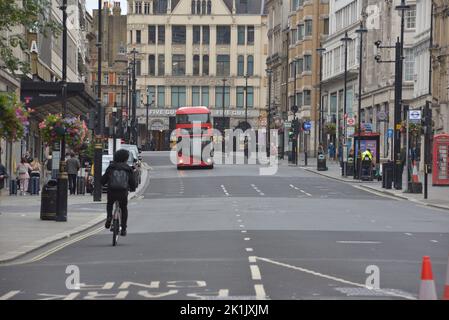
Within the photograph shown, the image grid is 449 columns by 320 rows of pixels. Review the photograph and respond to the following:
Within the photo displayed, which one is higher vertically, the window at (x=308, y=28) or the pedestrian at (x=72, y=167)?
the window at (x=308, y=28)

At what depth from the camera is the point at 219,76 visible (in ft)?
523

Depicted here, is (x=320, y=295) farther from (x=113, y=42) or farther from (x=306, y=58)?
(x=113, y=42)

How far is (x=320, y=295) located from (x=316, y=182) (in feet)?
154

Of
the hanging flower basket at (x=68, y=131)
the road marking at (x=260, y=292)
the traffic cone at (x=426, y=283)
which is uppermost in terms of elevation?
the hanging flower basket at (x=68, y=131)

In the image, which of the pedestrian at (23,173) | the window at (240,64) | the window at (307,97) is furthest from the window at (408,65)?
the window at (240,64)

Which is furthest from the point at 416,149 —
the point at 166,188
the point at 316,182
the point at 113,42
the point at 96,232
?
the point at 113,42

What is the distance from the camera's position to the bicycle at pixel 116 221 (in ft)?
75.3

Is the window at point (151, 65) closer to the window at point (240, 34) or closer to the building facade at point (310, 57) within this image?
the window at point (240, 34)

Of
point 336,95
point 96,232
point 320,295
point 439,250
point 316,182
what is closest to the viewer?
point 320,295

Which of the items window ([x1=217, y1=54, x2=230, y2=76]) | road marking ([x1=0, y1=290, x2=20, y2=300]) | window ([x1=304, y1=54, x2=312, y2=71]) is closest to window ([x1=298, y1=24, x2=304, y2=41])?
window ([x1=304, y1=54, x2=312, y2=71])

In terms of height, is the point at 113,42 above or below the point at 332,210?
above

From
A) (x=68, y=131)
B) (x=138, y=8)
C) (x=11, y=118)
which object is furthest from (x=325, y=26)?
(x=11, y=118)

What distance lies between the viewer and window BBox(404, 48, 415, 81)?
3317 inches

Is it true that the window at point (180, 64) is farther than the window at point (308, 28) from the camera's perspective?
Yes
